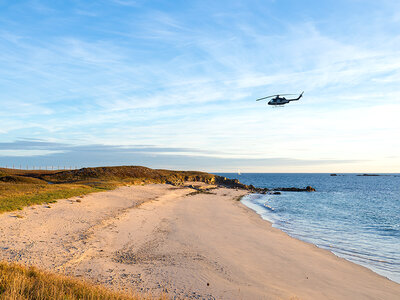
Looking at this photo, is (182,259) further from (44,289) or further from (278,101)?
(278,101)

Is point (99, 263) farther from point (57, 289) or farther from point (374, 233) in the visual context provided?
point (374, 233)

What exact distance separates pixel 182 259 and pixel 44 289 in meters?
7.40

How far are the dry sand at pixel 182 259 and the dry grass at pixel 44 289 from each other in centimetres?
211

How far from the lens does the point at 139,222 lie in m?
22.9

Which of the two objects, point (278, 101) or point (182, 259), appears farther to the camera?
point (278, 101)

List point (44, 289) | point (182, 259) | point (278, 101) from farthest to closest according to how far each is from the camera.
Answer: point (278, 101), point (182, 259), point (44, 289)

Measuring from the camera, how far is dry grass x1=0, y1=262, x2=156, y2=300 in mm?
7395

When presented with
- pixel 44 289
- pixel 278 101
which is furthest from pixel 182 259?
pixel 278 101

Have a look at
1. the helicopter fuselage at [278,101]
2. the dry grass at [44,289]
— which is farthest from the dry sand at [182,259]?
the helicopter fuselage at [278,101]

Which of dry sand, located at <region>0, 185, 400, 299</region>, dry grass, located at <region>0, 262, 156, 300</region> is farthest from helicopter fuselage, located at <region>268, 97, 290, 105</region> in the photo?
dry grass, located at <region>0, 262, 156, 300</region>

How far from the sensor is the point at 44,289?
25.6 feet

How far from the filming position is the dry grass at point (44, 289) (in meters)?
7.39

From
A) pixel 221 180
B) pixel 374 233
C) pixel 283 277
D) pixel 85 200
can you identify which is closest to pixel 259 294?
pixel 283 277

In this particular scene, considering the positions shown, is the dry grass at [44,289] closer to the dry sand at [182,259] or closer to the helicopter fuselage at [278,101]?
the dry sand at [182,259]
